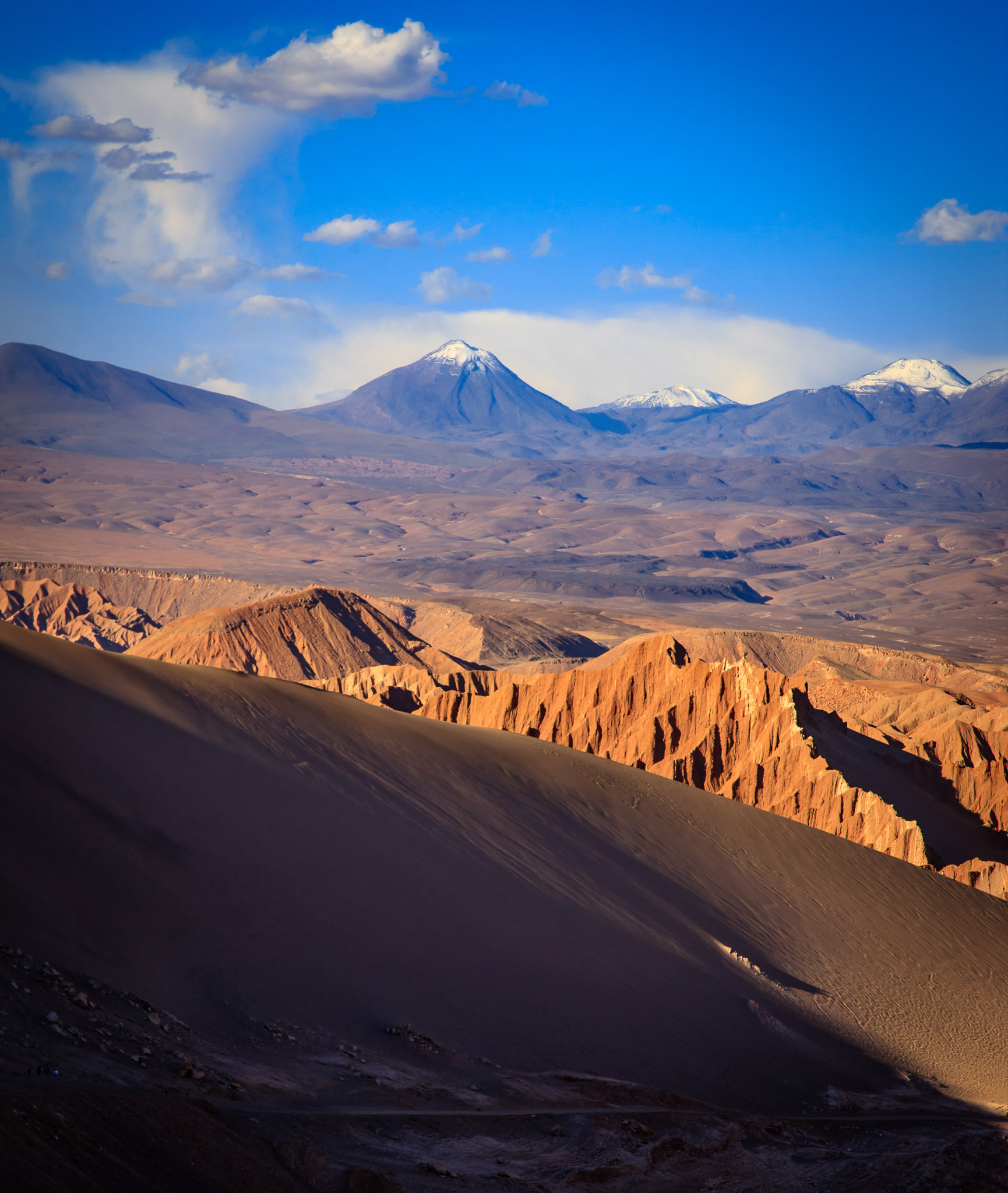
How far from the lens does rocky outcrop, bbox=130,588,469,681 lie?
2482 inches

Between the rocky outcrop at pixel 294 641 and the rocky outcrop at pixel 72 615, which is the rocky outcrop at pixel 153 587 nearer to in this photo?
the rocky outcrop at pixel 72 615

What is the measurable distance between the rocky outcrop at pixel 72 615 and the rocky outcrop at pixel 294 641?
42.0 ft

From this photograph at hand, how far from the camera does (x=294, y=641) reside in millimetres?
66500

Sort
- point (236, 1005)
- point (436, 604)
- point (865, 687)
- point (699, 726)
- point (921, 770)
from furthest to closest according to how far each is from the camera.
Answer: point (436, 604), point (865, 687), point (921, 770), point (699, 726), point (236, 1005)

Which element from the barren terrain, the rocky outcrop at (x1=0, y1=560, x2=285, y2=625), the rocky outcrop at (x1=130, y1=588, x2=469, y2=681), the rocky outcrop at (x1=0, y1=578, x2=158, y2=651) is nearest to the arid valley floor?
the rocky outcrop at (x1=130, y1=588, x2=469, y2=681)

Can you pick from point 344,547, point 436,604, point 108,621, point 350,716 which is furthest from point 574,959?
point 344,547

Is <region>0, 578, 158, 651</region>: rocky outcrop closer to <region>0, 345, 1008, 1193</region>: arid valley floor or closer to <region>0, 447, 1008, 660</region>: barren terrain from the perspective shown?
<region>0, 447, 1008, 660</region>: barren terrain

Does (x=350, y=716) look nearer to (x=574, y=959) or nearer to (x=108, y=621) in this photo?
(x=574, y=959)

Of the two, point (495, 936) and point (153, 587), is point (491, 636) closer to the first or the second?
point (153, 587)

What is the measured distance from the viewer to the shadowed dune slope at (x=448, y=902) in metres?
14.5

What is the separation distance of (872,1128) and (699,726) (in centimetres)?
2205

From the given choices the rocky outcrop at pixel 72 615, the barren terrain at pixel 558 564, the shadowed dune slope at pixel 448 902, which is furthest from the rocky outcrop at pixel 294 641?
the shadowed dune slope at pixel 448 902

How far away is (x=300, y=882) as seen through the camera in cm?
1689

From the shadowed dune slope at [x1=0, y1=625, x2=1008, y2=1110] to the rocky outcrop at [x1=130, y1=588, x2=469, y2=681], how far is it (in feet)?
125
